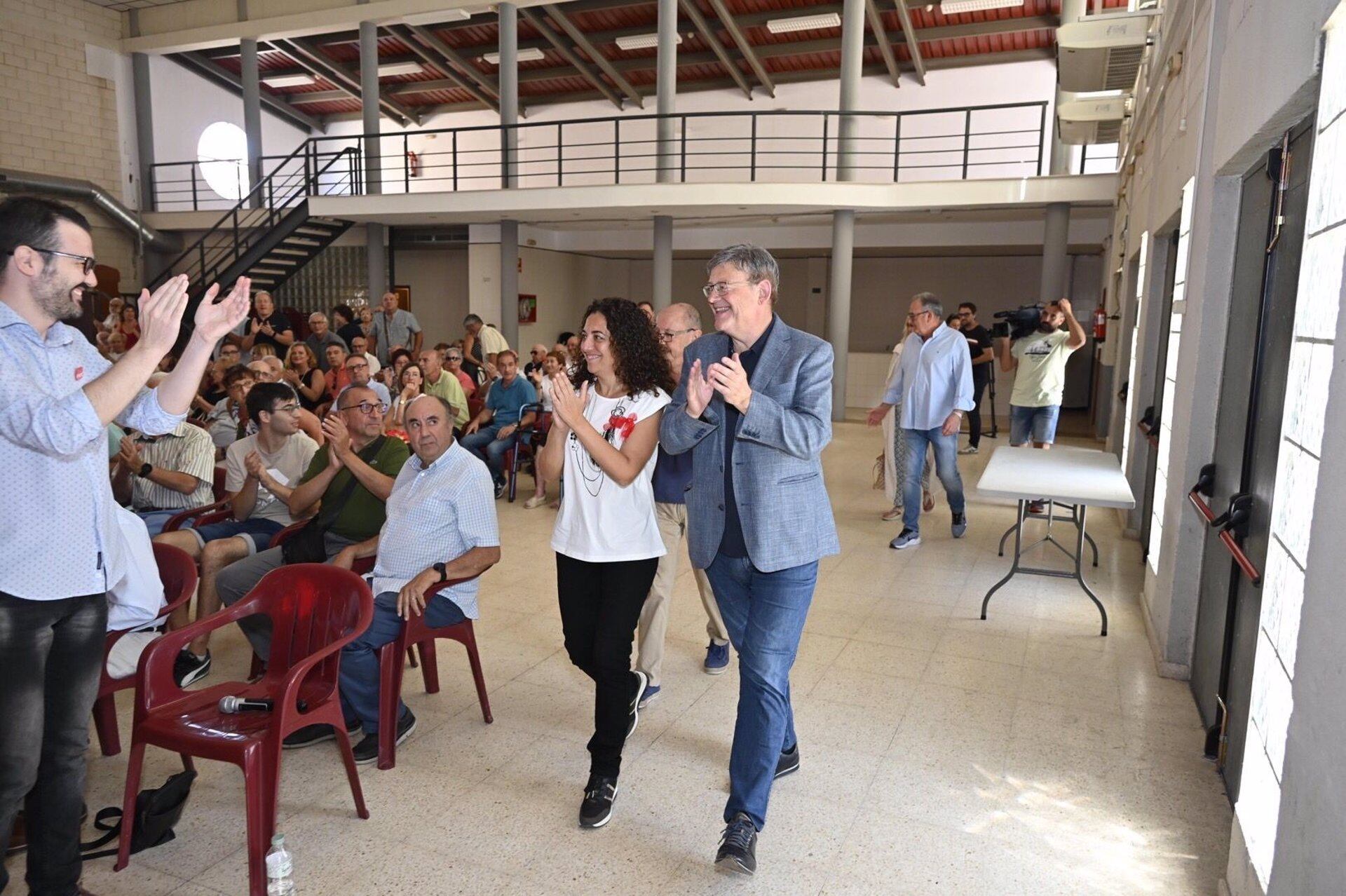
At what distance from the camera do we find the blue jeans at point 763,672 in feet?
7.41

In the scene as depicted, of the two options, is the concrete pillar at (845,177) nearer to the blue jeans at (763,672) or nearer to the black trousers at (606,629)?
the black trousers at (606,629)

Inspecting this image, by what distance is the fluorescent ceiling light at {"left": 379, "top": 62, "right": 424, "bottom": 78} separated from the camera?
16.0 m

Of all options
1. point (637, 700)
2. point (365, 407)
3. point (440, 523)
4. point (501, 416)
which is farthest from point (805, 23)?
point (637, 700)

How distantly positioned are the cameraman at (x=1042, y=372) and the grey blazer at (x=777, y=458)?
454 cm

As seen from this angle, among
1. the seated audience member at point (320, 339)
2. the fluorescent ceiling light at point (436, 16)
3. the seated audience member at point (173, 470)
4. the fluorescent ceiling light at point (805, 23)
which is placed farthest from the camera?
the fluorescent ceiling light at point (805, 23)

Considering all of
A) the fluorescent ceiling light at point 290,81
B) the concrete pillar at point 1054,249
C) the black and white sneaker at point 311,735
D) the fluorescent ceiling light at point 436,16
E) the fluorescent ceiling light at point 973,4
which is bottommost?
the black and white sneaker at point 311,735

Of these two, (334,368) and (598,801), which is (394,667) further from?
(334,368)

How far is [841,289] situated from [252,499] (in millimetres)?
8912

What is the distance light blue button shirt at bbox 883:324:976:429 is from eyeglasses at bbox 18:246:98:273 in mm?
4639

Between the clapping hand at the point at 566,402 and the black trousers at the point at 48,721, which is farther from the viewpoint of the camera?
the clapping hand at the point at 566,402

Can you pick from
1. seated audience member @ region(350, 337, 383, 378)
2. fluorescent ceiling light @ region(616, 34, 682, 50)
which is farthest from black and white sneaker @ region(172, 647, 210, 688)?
fluorescent ceiling light @ region(616, 34, 682, 50)

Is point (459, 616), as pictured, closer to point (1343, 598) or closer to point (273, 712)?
point (273, 712)

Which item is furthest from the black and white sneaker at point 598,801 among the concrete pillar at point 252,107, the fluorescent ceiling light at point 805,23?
the concrete pillar at point 252,107

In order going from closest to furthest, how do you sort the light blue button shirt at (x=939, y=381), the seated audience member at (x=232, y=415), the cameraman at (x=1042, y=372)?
the seated audience member at (x=232, y=415), the light blue button shirt at (x=939, y=381), the cameraman at (x=1042, y=372)
